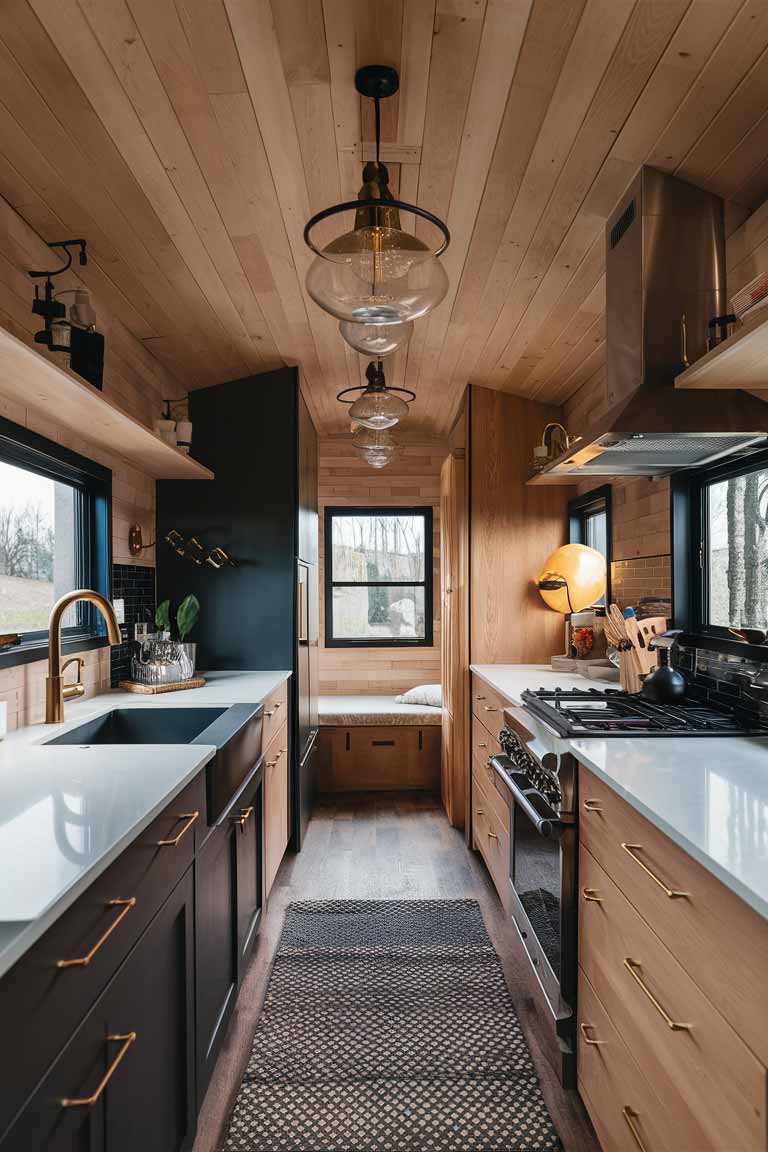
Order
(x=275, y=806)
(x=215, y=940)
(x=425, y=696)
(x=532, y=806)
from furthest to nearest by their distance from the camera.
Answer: (x=425, y=696) < (x=275, y=806) < (x=532, y=806) < (x=215, y=940)

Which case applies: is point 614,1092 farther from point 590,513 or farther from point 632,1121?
point 590,513

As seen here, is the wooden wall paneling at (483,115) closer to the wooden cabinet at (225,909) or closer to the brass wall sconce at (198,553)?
the brass wall sconce at (198,553)

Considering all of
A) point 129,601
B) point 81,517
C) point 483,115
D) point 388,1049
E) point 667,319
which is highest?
point 483,115

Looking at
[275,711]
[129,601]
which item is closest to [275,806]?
[275,711]

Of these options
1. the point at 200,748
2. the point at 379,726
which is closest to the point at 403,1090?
the point at 200,748

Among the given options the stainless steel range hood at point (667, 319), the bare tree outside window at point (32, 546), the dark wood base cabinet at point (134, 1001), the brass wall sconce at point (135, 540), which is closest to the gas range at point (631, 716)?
the stainless steel range hood at point (667, 319)

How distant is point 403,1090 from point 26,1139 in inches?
55.7

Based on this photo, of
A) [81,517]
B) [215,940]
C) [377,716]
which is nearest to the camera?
[215,940]

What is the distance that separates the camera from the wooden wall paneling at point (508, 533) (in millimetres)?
3840

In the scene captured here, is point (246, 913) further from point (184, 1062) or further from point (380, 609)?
point (380, 609)

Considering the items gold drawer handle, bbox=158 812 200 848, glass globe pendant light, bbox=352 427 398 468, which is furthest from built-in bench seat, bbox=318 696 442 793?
gold drawer handle, bbox=158 812 200 848

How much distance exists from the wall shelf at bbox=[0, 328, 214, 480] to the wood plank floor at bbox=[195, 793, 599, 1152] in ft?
6.26

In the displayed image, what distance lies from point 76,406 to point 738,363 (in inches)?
70.2

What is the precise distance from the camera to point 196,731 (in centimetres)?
248
